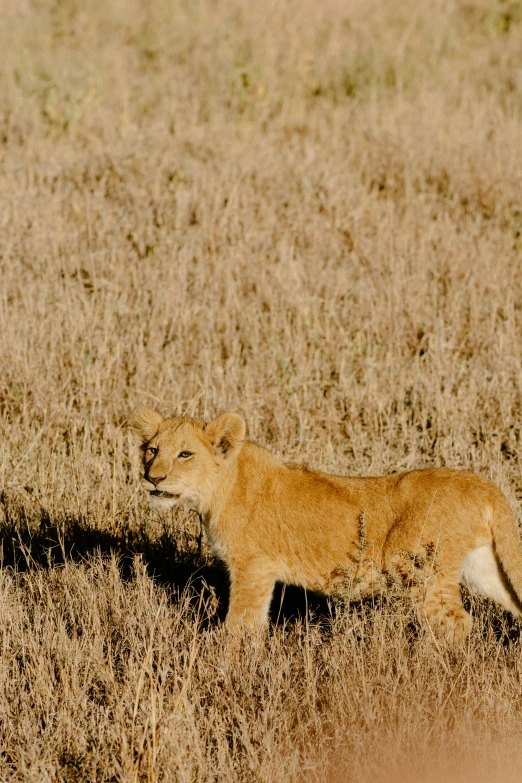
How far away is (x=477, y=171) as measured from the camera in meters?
10.3

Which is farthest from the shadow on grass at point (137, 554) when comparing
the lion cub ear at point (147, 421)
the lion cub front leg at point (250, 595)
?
the lion cub ear at point (147, 421)

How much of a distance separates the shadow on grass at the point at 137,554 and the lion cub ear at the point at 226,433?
75 centimetres

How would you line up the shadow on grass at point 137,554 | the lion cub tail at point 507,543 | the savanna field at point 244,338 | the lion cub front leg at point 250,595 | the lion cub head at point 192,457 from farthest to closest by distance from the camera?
the shadow on grass at point 137,554
the lion cub head at point 192,457
the lion cub front leg at point 250,595
the lion cub tail at point 507,543
the savanna field at point 244,338

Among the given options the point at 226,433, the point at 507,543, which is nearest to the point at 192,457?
the point at 226,433

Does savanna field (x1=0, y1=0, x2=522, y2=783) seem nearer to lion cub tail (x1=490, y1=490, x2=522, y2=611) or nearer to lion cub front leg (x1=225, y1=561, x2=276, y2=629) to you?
lion cub front leg (x1=225, y1=561, x2=276, y2=629)

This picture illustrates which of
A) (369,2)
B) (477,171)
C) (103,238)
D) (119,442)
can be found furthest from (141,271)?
(369,2)

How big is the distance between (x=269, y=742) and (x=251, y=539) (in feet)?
4.44

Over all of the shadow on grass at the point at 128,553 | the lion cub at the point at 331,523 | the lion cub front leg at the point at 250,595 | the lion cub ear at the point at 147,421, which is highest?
the lion cub ear at the point at 147,421

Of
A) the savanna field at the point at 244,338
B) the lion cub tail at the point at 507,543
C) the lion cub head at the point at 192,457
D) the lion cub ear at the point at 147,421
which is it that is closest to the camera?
the savanna field at the point at 244,338

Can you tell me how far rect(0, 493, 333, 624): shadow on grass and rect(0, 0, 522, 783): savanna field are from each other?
0.07 feet

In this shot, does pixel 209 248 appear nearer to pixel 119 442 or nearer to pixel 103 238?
pixel 103 238

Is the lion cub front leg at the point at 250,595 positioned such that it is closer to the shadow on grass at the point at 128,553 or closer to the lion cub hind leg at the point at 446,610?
the shadow on grass at the point at 128,553

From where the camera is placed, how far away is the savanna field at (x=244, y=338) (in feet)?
12.1

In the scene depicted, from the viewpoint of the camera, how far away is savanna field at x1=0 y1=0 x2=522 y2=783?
368 centimetres
